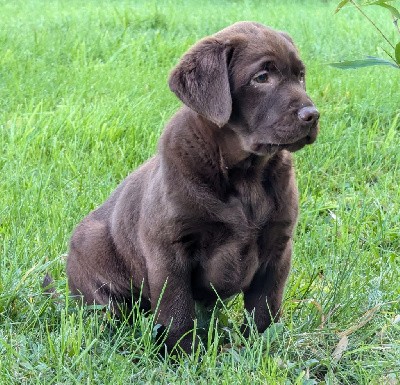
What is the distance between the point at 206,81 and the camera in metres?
3.01

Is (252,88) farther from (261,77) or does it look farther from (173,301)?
(173,301)

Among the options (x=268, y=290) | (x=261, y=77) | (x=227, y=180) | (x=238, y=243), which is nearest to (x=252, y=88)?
(x=261, y=77)

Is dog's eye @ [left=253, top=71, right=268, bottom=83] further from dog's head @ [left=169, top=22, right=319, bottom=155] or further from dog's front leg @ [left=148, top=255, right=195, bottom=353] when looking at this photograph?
dog's front leg @ [left=148, top=255, right=195, bottom=353]

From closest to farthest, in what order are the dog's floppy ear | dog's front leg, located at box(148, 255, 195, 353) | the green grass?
the green grass → the dog's floppy ear → dog's front leg, located at box(148, 255, 195, 353)

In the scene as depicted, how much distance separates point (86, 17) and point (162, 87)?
3.12 metres

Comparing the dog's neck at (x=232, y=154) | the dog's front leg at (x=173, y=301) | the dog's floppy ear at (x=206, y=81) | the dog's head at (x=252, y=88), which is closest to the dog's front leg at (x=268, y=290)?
the dog's front leg at (x=173, y=301)

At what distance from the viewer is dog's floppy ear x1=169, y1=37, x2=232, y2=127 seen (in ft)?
9.69

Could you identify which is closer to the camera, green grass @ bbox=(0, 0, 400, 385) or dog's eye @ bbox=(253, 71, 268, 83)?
green grass @ bbox=(0, 0, 400, 385)

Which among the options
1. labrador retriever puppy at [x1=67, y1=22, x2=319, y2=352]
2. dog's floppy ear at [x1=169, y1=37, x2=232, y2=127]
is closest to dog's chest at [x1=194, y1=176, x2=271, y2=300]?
labrador retriever puppy at [x1=67, y1=22, x2=319, y2=352]

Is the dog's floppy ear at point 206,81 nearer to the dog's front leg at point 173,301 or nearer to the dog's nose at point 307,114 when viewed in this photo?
the dog's nose at point 307,114

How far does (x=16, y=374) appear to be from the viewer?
9.00 feet

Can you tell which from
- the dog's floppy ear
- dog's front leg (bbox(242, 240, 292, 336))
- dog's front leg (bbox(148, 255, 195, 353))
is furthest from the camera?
dog's front leg (bbox(242, 240, 292, 336))

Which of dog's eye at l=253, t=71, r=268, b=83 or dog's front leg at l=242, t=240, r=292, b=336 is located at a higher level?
dog's eye at l=253, t=71, r=268, b=83

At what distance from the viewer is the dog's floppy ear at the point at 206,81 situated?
295cm
